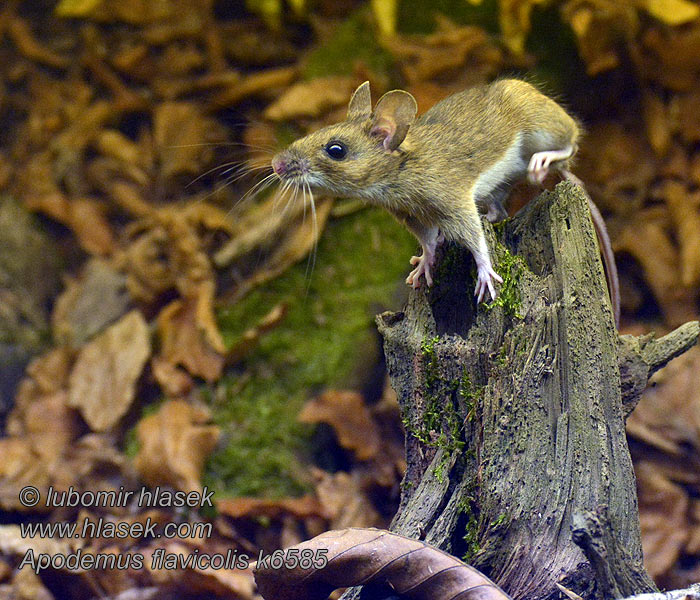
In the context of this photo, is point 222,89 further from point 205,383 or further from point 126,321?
point 205,383

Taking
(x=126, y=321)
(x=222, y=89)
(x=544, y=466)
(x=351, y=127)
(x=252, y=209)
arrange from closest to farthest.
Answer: (x=544, y=466) < (x=351, y=127) < (x=126, y=321) < (x=252, y=209) < (x=222, y=89)

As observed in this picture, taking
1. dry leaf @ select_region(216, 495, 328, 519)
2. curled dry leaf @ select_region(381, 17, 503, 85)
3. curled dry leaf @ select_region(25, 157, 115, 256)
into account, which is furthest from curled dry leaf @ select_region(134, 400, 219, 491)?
curled dry leaf @ select_region(381, 17, 503, 85)

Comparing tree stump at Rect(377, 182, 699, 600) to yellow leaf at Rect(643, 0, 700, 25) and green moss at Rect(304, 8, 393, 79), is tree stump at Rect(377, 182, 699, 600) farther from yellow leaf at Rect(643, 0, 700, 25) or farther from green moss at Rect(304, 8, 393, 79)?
green moss at Rect(304, 8, 393, 79)

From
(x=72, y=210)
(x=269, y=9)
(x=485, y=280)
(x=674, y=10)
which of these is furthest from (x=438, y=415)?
(x=269, y=9)

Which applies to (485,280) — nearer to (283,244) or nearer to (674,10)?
(283,244)

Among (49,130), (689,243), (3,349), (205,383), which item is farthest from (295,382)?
(49,130)

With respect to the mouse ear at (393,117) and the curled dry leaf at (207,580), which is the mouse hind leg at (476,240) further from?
the curled dry leaf at (207,580)
